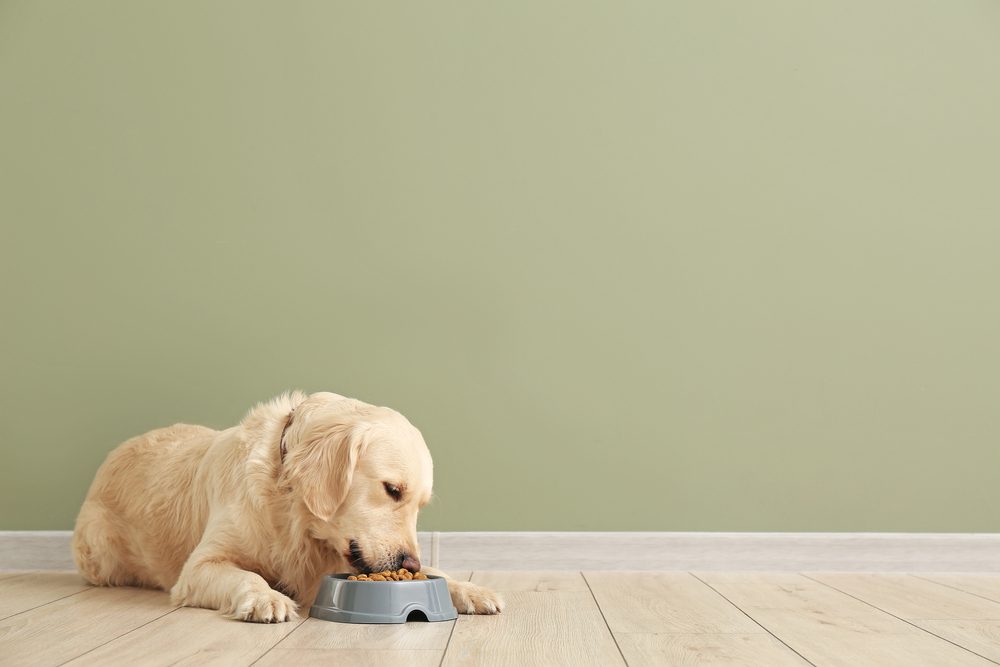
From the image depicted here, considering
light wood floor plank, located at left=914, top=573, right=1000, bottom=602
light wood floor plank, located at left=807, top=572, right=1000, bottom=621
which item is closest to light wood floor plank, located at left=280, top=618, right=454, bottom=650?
light wood floor plank, located at left=807, top=572, right=1000, bottom=621

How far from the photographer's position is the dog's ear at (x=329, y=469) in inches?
81.9

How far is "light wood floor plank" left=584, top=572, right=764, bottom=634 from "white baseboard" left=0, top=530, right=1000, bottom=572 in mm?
70

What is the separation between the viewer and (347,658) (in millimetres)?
1543

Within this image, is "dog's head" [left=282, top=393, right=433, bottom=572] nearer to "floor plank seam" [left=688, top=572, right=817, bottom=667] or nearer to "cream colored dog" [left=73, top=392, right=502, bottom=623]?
"cream colored dog" [left=73, top=392, right=502, bottom=623]

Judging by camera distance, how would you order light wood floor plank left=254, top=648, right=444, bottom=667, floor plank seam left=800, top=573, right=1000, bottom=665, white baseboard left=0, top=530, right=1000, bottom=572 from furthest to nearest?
white baseboard left=0, top=530, right=1000, bottom=572
floor plank seam left=800, top=573, right=1000, bottom=665
light wood floor plank left=254, top=648, right=444, bottom=667

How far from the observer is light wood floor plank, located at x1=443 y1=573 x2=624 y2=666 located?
1554 millimetres

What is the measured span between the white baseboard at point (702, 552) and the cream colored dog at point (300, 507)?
56 cm

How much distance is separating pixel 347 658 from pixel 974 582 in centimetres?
192

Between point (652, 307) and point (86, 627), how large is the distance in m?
1.82

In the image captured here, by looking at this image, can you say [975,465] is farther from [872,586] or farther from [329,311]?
[329,311]

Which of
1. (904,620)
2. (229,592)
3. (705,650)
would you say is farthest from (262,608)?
(904,620)

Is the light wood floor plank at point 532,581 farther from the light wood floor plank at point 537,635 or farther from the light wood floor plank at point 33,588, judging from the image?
the light wood floor plank at point 33,588

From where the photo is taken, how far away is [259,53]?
2963 millimetres

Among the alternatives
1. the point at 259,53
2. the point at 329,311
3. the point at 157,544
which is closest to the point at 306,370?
the point at 329,311
